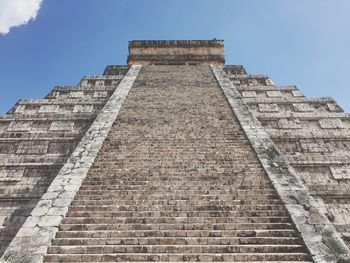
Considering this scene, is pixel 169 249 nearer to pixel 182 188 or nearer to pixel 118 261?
pixel 118 261

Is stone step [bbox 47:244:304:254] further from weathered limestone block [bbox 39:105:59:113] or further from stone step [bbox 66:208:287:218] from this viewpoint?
weathered limestone block [bbox 39:105:59:113]

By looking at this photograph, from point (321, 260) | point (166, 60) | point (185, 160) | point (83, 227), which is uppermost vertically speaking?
point (166, 60)

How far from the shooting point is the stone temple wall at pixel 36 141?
6.36 metres

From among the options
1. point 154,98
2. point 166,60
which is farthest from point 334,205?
point 166,60

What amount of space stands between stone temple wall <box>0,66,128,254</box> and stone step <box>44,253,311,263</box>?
6.71 ft

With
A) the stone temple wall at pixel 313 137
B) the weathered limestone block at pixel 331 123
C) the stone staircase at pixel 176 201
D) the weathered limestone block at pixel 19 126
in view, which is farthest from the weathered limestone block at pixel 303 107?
the weathered limestone block at pixel 19 126

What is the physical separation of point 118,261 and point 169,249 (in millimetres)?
633

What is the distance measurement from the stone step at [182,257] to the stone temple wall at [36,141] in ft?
6.71

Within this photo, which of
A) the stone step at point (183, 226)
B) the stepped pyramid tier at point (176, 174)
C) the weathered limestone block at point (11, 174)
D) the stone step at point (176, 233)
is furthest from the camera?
the weathered limestone block at point (11, 174)

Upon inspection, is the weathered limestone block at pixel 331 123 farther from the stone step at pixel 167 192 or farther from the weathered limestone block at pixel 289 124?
the stone step at pixel 167 192

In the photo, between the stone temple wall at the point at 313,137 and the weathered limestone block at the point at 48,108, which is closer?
the stone temple wall at the point at 313,137

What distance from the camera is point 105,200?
532cm

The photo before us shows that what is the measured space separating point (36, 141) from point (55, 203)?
3135 mm

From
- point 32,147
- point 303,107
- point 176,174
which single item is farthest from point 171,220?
point 303,107
